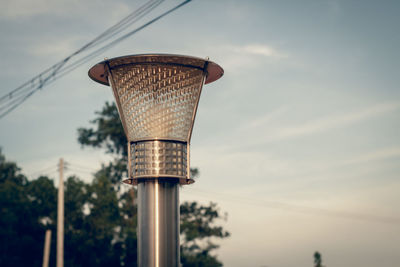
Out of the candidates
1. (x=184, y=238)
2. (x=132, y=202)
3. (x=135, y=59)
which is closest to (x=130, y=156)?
(x=135, y=59)

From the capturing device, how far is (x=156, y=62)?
4.84 metres

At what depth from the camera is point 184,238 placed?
32312 millimetres

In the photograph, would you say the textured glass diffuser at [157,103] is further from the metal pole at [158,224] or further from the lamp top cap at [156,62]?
the metal pole at [158,224]

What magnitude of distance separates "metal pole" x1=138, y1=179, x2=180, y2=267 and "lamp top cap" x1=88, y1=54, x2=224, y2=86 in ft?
3.60

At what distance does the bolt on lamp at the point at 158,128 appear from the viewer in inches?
182

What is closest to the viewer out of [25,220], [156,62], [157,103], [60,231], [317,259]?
[156,62]

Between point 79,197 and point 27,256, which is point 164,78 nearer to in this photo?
point 27,256

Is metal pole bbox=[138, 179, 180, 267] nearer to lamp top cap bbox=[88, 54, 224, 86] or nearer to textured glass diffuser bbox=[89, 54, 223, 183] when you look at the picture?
textured glass diffuser bbox=[89, 54, 223, 183]

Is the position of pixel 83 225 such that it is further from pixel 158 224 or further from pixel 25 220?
pixel 158 224

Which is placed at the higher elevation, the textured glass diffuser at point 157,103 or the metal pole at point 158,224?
the textured glass diffuser at point 157,103

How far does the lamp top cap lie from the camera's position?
4.80 m

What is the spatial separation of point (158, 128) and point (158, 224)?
2.95 feet

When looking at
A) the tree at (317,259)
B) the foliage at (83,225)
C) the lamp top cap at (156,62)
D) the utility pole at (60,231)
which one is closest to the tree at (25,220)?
the foliage at (83,225)

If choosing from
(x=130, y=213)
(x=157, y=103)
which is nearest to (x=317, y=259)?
(x=130, y=213)
